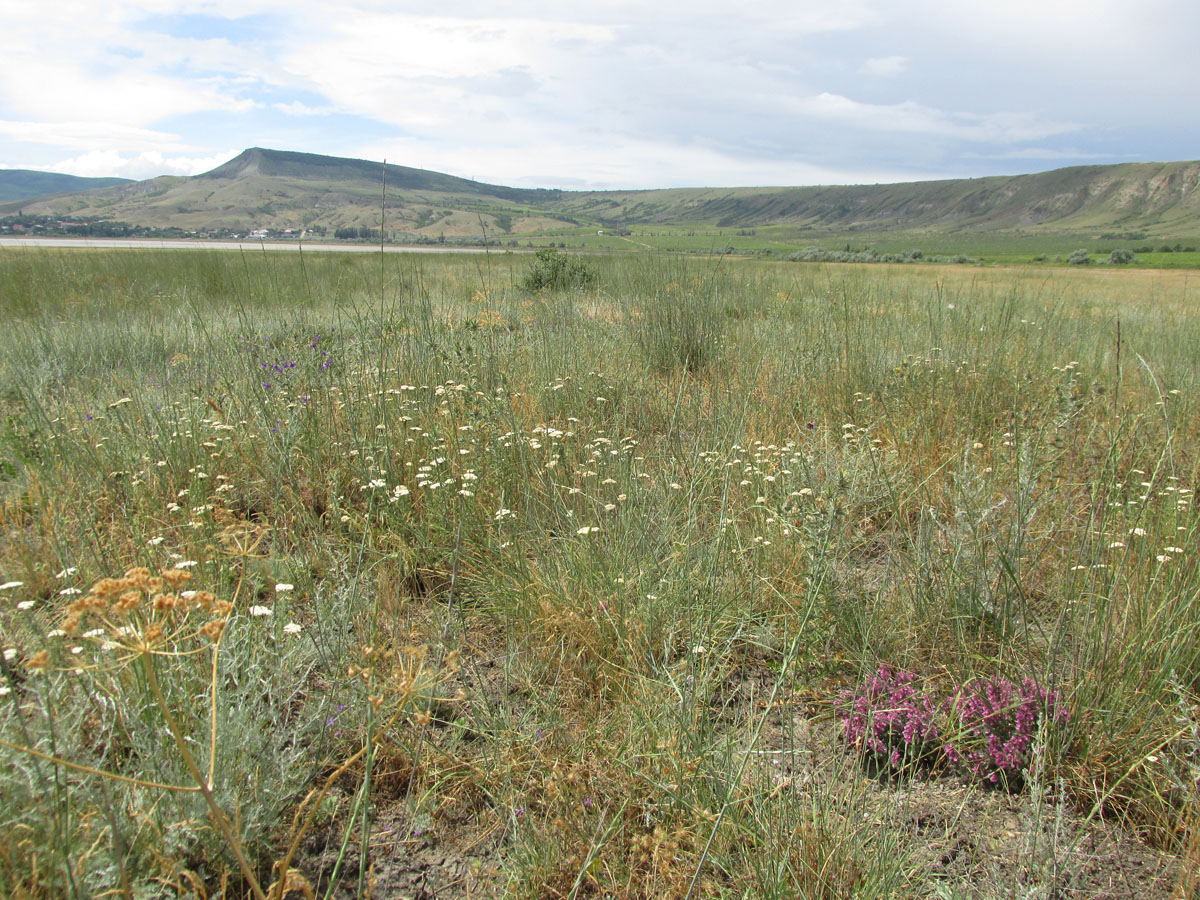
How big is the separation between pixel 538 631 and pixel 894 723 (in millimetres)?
1167

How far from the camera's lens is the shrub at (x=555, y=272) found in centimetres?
1080

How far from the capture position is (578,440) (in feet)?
11.1

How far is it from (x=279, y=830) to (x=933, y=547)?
2393 mm

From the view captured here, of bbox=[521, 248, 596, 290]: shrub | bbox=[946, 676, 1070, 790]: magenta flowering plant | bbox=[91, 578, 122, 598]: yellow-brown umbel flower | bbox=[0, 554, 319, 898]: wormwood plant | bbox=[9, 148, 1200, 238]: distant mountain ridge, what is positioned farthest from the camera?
bbox=[9, 148, 1200, 238]: distant mountain ridge

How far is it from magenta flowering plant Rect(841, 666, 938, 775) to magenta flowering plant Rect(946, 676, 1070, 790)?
0.23ft

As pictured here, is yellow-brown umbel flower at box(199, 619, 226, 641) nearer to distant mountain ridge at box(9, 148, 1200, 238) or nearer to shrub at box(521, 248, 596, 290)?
shrub at box(521, 248, 596, 290)

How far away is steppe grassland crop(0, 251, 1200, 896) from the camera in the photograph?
1327 millimetres

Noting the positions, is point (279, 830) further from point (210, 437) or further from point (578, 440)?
point (210, 437)

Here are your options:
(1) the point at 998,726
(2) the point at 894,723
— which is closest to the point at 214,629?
(2) the point at 894,723

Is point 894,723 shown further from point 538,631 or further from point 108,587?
point 108,587

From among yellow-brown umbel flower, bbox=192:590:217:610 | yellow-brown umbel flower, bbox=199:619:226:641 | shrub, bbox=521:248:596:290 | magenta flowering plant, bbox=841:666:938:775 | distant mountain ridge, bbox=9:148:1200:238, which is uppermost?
distant mountain ridge, bbox=9:148:1200:238

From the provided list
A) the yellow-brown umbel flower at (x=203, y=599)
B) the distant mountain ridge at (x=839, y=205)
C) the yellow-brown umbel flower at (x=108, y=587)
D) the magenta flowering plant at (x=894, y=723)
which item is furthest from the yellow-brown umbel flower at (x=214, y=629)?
the distant mountain ridge at (x=839, y=205)

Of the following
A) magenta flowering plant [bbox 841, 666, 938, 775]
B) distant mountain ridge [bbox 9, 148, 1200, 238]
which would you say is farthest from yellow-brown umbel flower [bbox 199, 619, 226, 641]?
distant mountain ridge [bbox 9, 148, 1200, 238]

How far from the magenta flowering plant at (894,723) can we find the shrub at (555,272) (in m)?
9.41
